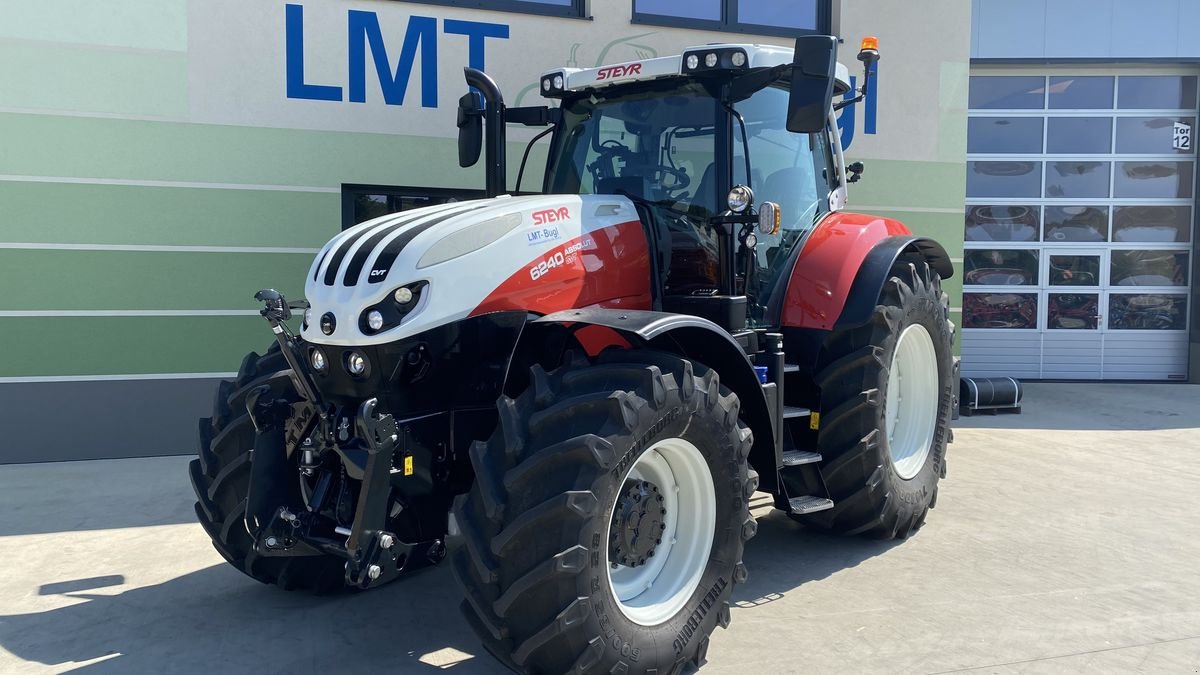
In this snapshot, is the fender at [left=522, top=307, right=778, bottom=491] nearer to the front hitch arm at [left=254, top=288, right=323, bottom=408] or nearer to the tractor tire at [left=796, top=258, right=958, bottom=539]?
the tractor tire at [left=796, top=258, right=958, bottom=539]

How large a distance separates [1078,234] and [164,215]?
10.4 m

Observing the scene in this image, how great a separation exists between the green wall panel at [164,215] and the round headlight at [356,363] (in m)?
4.40

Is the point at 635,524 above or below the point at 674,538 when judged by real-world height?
above

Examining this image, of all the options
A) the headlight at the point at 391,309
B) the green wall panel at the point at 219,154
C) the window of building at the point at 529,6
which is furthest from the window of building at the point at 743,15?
the headlight at the point at 391,309

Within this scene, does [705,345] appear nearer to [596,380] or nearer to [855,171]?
[596,380]

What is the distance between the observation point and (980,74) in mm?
11391

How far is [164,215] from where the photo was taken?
7039 millimetres

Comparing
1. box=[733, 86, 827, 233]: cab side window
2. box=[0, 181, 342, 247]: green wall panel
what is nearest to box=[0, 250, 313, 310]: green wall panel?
box=[0, 181, 342, 247]: green wall panel

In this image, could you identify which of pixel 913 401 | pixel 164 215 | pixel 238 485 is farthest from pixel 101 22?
pixel 913 401

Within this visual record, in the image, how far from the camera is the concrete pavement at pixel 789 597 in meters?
3.59

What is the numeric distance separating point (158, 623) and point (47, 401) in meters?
3.77

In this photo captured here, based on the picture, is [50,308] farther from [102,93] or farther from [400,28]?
[400,28]

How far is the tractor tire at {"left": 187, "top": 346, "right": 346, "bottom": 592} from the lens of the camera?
3928mm

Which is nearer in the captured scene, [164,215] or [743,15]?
[164,215]
